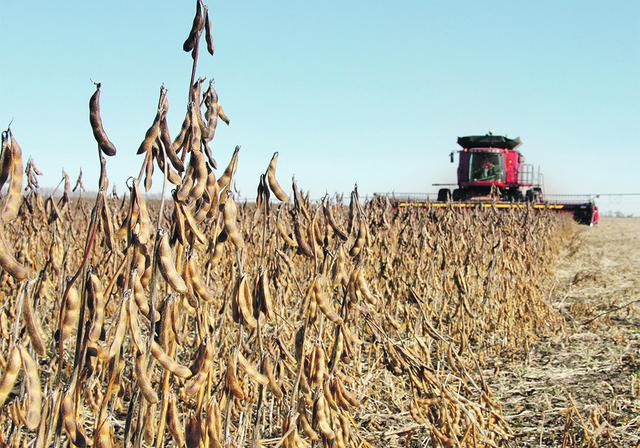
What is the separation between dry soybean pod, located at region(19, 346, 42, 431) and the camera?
4.23ft

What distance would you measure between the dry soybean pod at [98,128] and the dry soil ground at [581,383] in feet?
7.88

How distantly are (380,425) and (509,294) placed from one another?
2507 mm

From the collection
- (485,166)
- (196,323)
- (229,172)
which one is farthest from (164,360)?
(485,166)

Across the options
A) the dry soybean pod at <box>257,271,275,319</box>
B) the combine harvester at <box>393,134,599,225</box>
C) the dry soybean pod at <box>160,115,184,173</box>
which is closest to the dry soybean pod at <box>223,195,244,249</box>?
the dry soybean pod at <box>257,271,275,319</box>

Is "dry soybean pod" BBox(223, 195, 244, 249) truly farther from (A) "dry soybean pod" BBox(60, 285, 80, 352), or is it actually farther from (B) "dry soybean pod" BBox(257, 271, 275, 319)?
(A) "dry soybean pod" BBox(60, 285, 80, 352)

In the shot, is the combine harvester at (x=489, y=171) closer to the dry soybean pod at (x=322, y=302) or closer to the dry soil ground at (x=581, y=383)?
the dry soil ground at (x=581, y=383)

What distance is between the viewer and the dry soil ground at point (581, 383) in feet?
10.6

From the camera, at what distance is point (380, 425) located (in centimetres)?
349

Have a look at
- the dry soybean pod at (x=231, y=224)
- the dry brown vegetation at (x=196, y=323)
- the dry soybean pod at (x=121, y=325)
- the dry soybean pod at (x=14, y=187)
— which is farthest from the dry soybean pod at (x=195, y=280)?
the dry soybean pod at (x=14, y=187)

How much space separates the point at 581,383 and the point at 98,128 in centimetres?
398

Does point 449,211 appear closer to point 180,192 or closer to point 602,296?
point 602,296

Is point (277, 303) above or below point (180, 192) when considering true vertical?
below

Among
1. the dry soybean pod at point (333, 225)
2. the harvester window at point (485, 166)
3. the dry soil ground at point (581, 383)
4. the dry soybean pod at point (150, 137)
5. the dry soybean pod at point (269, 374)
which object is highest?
the harvester window at point (485, 166)

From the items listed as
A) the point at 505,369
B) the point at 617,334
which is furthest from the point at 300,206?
the point at 617,334
